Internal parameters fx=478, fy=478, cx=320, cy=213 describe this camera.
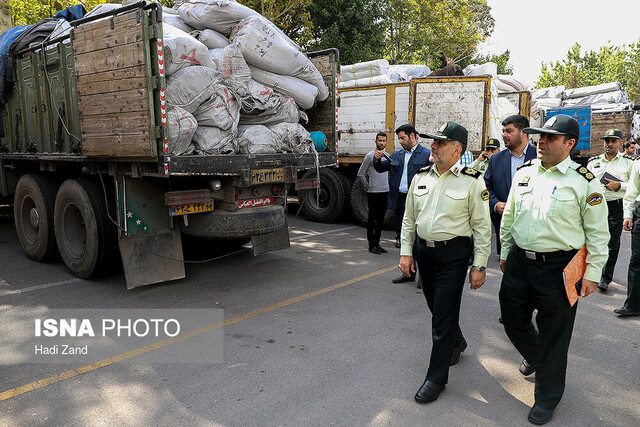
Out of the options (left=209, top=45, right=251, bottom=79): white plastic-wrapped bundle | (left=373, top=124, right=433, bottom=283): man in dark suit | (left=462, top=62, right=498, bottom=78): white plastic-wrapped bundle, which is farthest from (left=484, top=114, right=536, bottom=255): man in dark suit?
(left=462, top=62, right=498, bottom=78): white plastic-wrapped bundle

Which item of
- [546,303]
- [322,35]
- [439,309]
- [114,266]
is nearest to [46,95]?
[114,266]

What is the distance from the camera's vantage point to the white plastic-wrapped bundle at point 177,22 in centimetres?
530

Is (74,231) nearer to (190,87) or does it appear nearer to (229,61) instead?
(190,87)

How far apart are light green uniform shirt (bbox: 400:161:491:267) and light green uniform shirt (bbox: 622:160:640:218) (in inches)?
91.4

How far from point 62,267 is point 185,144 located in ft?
8.97

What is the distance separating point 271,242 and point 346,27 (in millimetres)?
11822

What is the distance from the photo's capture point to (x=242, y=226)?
481 centimetres

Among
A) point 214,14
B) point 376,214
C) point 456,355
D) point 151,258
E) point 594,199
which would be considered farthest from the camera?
point 376,214

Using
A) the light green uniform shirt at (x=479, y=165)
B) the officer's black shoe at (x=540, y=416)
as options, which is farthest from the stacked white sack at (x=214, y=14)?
the officer's black shoe at (x=540, y=416)

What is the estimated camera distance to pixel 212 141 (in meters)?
4.70

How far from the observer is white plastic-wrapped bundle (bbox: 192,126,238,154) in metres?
4.65

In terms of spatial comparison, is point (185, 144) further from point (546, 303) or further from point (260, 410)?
point (546, 303)

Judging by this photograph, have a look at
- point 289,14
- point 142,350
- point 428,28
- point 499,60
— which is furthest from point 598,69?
point 142,350

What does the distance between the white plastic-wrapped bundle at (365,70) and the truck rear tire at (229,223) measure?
6.07 m
